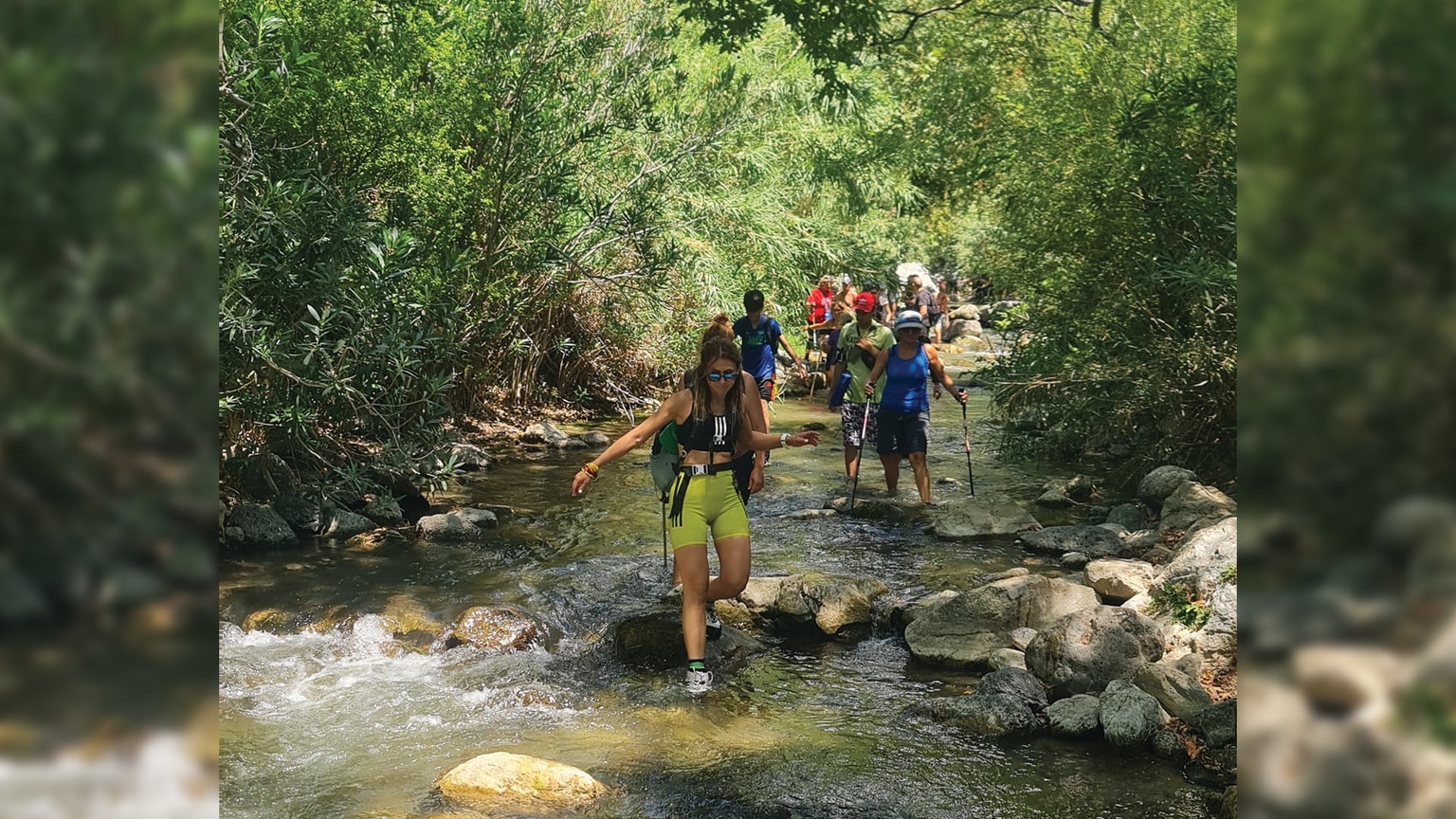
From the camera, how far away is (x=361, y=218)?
10633 mm

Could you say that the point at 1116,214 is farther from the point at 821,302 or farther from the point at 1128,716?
the point at 821,302

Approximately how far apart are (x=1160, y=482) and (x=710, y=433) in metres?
7.00

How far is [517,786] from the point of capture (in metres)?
5.66

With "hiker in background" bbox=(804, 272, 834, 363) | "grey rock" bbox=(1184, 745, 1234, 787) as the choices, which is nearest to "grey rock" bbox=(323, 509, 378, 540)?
"grey rock" bbox=(1184, 745, 1234, 787)

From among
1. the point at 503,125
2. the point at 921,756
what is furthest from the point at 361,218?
the point at 921,756

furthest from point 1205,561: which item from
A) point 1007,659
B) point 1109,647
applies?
point 1007,659

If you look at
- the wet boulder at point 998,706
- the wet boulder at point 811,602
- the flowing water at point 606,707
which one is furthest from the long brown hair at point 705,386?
the wet boulder at point 811,602

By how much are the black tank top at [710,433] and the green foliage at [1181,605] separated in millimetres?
3242

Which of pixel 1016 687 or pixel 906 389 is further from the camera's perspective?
pixel 906 389

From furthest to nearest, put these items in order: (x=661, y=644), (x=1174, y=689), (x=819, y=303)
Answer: (x=819, y=303), (x=661, y=644), (x=1174, y=689)

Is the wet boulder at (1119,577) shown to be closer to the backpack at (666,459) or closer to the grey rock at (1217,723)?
the grey rock at (1217,723)

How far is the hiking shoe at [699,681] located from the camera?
24.5 feet

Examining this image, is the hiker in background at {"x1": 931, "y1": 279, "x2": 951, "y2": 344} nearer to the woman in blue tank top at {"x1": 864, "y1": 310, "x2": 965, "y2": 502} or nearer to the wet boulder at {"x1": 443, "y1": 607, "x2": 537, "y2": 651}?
the woman in blue tank top at {"x1": 864, "y1": 310, "x2": 965, "y2": 502}
